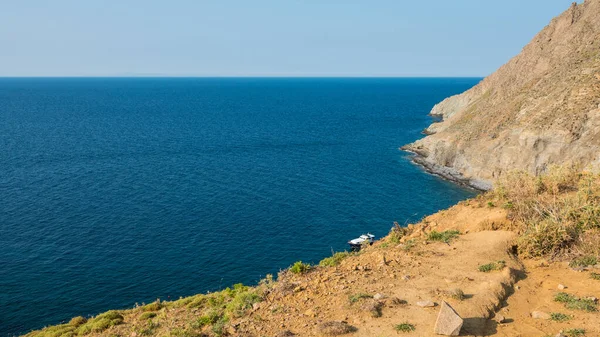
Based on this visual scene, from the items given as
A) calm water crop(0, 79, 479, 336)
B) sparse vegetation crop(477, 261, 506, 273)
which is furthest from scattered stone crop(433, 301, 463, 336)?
calm water crop(0, 79, 479, 336)

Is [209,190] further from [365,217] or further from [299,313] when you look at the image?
[299,313]

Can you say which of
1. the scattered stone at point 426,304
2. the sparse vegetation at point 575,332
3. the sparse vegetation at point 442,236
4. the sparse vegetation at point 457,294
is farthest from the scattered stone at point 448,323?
the sparse vegetation at point 442,236

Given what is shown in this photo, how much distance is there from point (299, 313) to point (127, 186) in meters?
71.8

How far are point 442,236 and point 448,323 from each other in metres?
10.8

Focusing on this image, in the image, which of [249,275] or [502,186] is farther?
[249,275]

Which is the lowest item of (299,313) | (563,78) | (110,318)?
(110,318)

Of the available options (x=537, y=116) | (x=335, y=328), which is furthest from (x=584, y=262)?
(x=537, y=116)

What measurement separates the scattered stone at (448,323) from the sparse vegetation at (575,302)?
5.79 metres

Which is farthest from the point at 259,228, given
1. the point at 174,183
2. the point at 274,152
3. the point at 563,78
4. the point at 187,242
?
the point at 563,78

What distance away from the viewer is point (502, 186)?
2931 cm

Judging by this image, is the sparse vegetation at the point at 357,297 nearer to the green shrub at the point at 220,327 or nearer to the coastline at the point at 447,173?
the green shrub at the point at 220,327

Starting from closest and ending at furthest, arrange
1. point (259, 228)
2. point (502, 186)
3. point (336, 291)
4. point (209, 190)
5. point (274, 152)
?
point (336, 291)
point (502, 186)
point (259, 228)
point (209, 190)
point (274, 152)

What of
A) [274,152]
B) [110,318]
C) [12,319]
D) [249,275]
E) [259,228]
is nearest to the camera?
[110,318]

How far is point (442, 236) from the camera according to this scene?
26922mm
